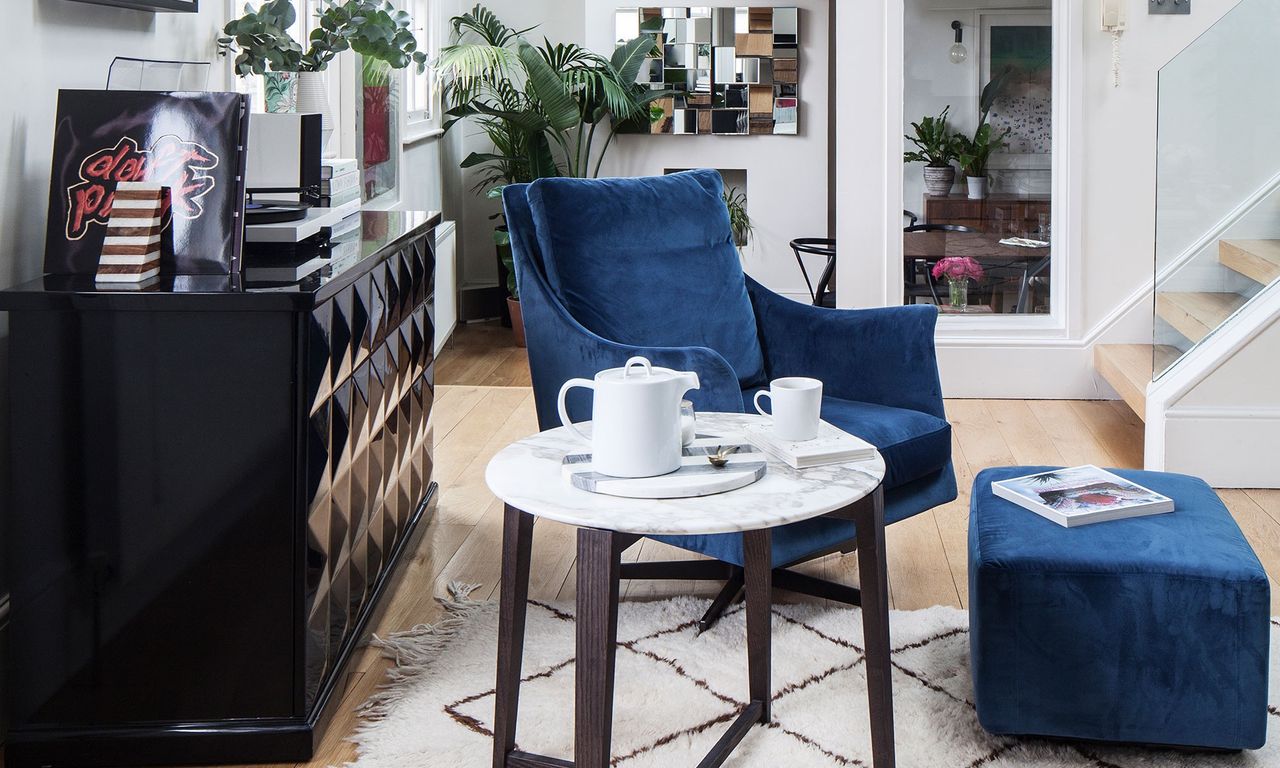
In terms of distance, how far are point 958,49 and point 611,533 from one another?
3.69m

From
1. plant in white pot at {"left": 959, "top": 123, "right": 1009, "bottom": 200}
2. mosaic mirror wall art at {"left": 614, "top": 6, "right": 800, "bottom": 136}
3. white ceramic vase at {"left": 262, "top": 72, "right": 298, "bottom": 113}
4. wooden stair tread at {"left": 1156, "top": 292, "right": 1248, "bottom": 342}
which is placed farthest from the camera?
mosaic mirror wall art at {"left": 614, "top": 6, "right": 800, "bottom": 136}

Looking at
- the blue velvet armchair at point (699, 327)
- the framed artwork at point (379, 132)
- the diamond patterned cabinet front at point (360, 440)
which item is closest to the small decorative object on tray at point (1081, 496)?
the blue velvet armchair at point (699, 327)

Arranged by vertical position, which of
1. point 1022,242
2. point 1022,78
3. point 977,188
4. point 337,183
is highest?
point 1022,78

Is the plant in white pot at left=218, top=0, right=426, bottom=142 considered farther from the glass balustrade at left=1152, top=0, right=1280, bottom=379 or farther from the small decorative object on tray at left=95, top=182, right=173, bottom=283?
the glass balustrade at left=1152, top=0, right=1280, bottom=379

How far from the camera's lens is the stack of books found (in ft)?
8.92

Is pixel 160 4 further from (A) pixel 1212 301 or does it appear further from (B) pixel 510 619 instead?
(A) pixel 1212 301

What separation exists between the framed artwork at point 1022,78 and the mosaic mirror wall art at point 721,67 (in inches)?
70.8

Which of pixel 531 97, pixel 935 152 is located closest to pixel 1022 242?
pixel 935 152

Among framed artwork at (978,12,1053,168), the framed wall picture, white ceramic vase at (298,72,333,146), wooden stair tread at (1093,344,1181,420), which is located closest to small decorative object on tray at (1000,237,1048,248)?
framed artwork at (978,12,1053,168)

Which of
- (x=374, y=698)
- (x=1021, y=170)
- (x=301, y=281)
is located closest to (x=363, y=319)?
(x=301, y=281)

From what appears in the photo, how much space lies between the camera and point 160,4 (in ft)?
8.20

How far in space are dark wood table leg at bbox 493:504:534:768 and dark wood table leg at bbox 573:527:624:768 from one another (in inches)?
9.2

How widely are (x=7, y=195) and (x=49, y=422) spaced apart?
0.43 m

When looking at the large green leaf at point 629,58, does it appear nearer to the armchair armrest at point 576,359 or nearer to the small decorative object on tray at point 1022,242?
the small decorative object on tray at point 1022,242
